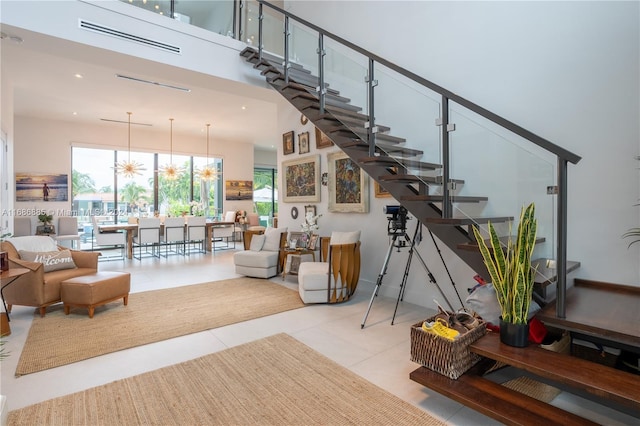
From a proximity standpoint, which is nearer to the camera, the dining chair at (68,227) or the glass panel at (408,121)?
the glass panel at (408,121)

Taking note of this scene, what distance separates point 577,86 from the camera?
2873mm

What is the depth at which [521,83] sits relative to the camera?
10.6ft

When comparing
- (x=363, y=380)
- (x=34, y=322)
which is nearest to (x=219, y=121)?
(x=34, y=322)

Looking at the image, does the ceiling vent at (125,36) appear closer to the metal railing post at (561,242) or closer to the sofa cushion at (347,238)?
the sofa cushion at (347,238)

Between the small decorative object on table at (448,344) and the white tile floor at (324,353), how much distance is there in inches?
9.8

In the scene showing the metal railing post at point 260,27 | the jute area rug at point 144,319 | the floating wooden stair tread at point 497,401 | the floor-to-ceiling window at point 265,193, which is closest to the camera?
the floating wooden stair tread at point 497,401

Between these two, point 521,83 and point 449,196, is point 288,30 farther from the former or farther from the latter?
point 449,196

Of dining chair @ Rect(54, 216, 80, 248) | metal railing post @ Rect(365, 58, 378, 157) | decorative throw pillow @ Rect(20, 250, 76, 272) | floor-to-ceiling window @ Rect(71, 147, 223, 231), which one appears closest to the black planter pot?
metal railing post @ Rect(365, 58, 378, 157)

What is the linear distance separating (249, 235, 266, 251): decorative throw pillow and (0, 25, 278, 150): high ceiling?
2.48 metres

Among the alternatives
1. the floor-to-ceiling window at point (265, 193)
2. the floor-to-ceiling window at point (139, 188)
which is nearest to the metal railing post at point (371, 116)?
the floor-to-ceiling window at point (139, 188)

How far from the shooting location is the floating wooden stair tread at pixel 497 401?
5.59 feet

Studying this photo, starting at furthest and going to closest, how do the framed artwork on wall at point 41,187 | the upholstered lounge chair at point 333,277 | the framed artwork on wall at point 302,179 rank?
the framed artwork on wall at point 41,187 → the framed artwork on wall at point 302,179 → the upholstered lounge chair at point 333,277

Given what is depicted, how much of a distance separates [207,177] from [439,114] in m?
7.32

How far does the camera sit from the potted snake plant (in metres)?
2.01
